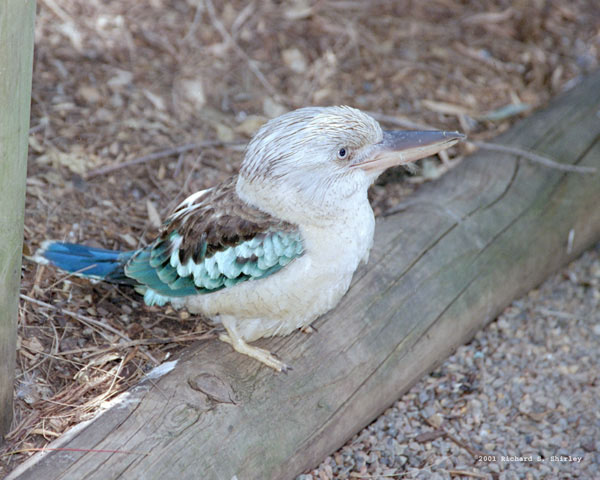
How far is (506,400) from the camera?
4.20 meters

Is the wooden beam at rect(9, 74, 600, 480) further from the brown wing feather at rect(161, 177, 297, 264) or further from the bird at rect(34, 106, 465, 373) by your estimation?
the brown wing feather at rect(161, 177, 297, 264)

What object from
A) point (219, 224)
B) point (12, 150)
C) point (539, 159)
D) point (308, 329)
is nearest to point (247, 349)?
point (308, 329)

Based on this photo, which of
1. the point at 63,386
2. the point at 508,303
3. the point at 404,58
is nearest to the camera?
the point at 63,386

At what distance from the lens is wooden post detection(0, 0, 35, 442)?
97.7 inches

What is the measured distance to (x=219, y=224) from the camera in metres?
3.58

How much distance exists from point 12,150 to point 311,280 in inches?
57.0

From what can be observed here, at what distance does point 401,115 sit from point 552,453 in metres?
2.95

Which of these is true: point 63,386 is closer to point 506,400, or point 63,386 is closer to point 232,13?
point 506,400

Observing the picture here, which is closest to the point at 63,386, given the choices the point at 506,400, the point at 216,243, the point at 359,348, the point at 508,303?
the point at 216,243

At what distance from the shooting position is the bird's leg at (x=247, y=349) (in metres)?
3.61

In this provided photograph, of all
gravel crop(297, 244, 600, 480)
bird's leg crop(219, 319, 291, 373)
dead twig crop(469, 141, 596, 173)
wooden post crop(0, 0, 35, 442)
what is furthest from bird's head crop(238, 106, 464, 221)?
dead twig crop(469, 141, 596, 173)

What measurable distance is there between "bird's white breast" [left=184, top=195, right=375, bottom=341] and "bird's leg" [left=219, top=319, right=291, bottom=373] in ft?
0.38

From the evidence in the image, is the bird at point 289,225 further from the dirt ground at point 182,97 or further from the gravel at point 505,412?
the gravel at point 505,412

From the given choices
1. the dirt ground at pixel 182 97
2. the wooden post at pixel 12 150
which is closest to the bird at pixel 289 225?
the dirt ground at pixel 182 97
